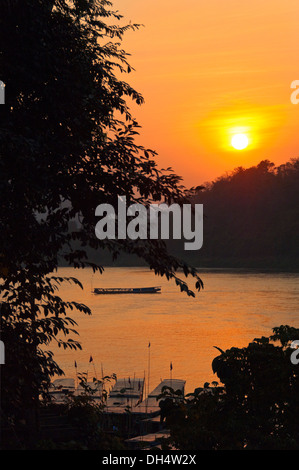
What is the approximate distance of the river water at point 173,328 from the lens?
42188 millimetres

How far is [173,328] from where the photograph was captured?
6128cm

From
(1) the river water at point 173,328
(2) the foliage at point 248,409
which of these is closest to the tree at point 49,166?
(2) the foliage at point 248,409

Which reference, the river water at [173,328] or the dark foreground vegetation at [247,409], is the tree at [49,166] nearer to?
the dark foreground vegetation at [247,409]

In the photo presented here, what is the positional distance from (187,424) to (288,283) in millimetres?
104044

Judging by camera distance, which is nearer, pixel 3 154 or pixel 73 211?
pixel 3 154

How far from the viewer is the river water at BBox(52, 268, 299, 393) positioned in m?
42.2

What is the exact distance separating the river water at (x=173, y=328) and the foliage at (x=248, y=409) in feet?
84.7

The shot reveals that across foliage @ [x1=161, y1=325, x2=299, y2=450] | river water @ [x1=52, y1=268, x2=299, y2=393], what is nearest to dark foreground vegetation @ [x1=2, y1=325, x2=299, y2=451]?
foliage @ [x1=161, y1=325, x2=299, y2=450]

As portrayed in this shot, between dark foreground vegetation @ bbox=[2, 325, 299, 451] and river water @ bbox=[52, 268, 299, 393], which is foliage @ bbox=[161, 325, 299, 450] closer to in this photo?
dark foreground vegetation @ bbox=[2, 325, 299, 451]

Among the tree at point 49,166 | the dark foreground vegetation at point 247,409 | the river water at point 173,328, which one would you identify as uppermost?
the tree at point 49,166

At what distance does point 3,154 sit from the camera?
8.10 metres

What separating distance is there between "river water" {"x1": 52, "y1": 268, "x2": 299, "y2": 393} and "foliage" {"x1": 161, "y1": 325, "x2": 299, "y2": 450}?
25.8 m

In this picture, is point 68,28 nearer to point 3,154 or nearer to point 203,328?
point 3,154

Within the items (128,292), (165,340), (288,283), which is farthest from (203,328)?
(288,283)
